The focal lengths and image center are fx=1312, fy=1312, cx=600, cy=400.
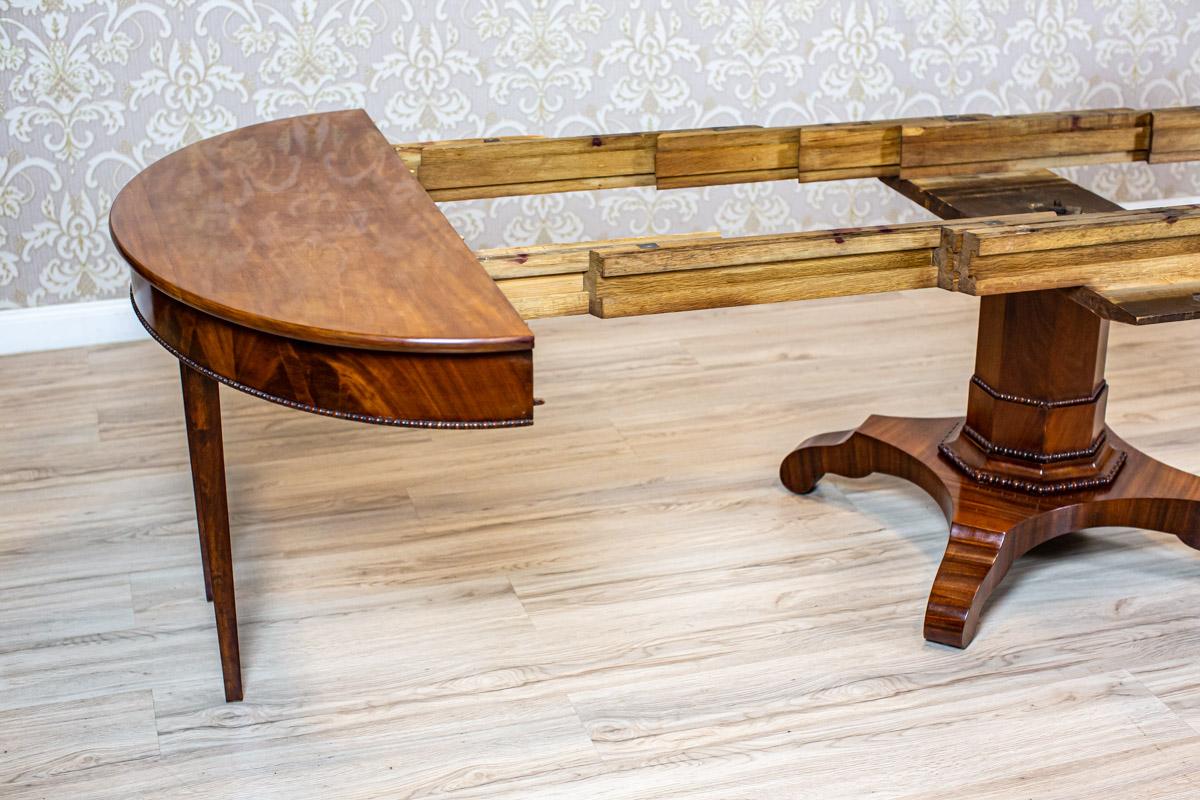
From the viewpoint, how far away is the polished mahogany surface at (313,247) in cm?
108

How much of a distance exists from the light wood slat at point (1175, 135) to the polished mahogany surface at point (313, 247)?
3.61 ft

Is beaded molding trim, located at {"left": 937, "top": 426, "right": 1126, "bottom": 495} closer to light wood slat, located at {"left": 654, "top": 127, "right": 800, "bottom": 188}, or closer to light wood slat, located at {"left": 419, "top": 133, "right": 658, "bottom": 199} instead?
light wood slat, located at {"left": 654, "top": 127, "right": 800, "bottom": 188}

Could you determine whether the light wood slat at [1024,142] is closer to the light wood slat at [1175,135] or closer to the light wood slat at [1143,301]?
the light wood slat at [1175,135]

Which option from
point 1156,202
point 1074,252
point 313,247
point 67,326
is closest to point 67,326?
point 67,326

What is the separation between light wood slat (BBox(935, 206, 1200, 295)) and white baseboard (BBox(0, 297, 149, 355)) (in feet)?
6.35

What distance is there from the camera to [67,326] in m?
2.78

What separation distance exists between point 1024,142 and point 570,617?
0.96 metres

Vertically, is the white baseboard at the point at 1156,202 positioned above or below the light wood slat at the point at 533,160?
below

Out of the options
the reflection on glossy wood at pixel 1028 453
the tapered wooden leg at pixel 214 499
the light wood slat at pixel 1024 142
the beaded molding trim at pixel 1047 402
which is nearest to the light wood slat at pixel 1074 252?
the reflection on glossy wood at pixel 1028 453

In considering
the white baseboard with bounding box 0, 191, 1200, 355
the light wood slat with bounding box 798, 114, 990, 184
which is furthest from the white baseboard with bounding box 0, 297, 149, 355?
the light wood slat with bounding box 798, 114, 990, 184

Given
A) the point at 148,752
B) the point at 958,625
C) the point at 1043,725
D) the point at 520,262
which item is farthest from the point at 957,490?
the point at 148,752

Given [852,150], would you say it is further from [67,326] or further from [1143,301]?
[67,326]

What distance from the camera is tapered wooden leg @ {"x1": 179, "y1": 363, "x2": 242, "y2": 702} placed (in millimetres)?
1419

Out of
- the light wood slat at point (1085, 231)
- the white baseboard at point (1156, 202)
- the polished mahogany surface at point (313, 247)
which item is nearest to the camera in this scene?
the polished mahogany surface at point (313, 247)
